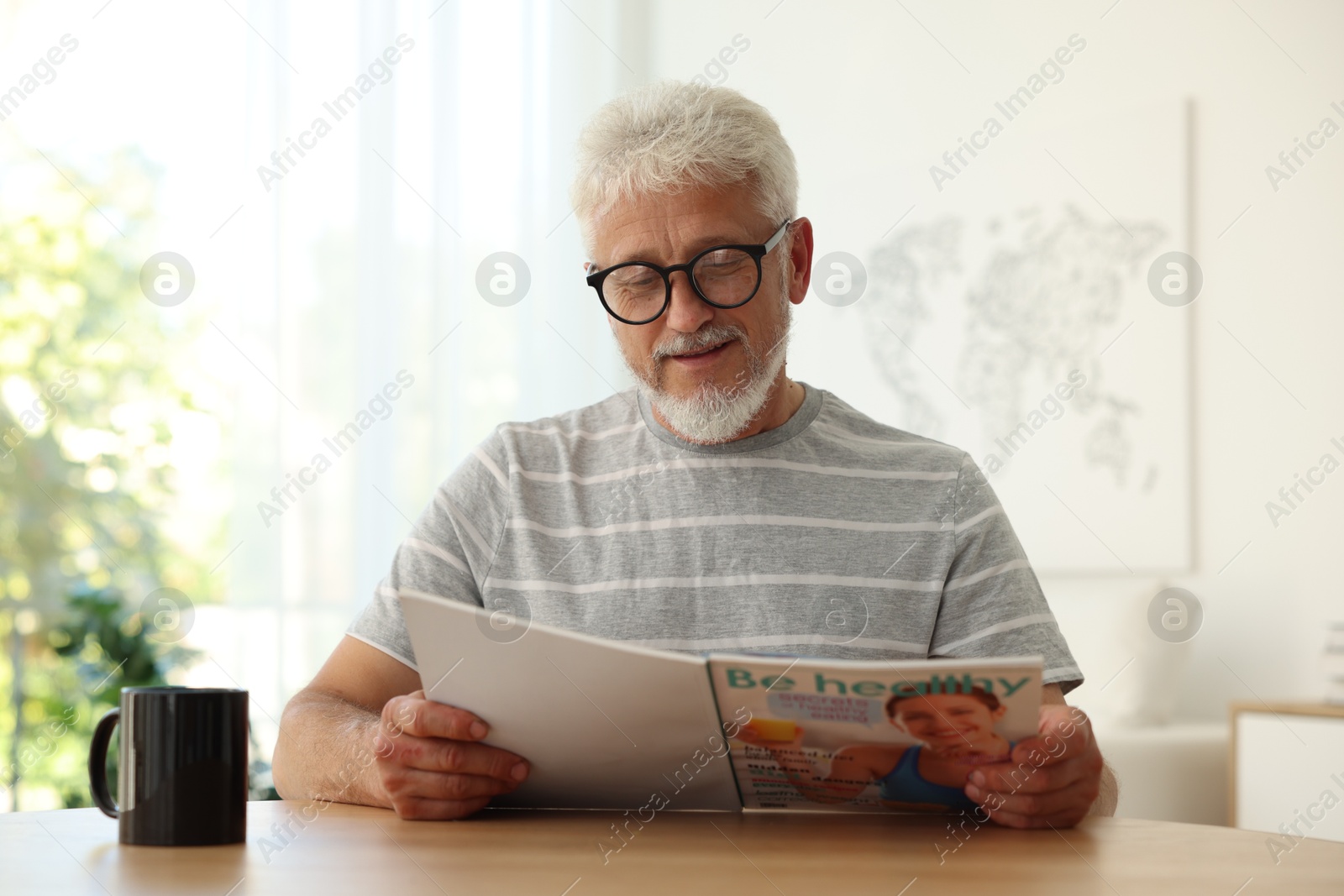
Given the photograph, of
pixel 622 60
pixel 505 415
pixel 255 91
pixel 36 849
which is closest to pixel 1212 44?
pixel 622 60

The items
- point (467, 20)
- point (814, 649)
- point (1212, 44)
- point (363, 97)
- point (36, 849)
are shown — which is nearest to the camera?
point (36, 849)

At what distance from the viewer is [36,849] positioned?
0.88 metres

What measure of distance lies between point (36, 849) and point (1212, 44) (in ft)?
10.4

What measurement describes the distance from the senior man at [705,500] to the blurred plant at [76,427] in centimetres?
192

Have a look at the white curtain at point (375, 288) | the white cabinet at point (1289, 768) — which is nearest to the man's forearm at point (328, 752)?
the white curtain at point (375, 288)

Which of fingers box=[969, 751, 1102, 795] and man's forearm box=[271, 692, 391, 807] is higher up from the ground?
fingers box=[969, 751, 1102, 795]

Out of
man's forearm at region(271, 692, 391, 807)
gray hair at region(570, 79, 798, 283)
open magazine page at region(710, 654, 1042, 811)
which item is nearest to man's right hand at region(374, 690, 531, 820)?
man's forearm at region(271, 692, 391, 807)

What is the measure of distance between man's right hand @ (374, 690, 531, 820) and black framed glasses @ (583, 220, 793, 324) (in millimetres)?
605

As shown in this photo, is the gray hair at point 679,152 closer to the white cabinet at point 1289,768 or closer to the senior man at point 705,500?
the senior man at point 705,500

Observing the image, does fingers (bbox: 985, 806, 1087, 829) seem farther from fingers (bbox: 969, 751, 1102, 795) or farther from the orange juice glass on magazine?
the orange juice glass on magazine

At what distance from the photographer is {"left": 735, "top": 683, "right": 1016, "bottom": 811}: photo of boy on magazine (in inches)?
35.1

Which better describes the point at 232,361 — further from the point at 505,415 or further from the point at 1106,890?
the point at 1106,890

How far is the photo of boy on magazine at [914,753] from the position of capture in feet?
2.93

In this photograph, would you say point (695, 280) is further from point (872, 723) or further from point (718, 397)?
point (872, 723)
